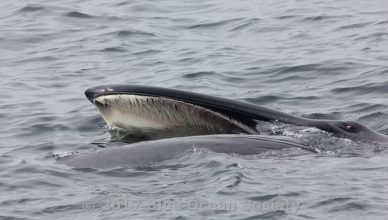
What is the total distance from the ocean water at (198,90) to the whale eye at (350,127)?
0.78ft

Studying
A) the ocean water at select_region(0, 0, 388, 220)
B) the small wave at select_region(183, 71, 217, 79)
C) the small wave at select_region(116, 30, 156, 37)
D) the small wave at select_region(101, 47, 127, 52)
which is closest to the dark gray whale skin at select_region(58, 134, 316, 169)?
the ocean water at select_region(0, 0, 388, 220)

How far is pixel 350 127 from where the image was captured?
11922 millimetres

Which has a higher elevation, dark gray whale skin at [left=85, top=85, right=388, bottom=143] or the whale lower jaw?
dark gray whale skin at [left=85, top=85, right=388, bottom=143]

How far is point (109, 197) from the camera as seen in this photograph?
9641 millimetres

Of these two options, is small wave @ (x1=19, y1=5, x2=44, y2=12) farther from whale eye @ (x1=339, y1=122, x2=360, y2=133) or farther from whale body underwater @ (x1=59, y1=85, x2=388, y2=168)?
whale eye @ (x1=339, y1=122, x2=360, y2=133)

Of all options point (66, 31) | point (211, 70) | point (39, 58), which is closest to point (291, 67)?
point (211, 70)

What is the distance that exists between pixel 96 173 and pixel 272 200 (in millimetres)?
2284

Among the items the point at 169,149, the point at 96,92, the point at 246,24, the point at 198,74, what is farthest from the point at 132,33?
the point at 169,149

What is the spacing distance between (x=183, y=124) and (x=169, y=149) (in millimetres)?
1415

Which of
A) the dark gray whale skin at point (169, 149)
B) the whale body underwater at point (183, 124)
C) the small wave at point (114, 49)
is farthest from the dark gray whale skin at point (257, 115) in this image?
the small wave at point (114, 49)

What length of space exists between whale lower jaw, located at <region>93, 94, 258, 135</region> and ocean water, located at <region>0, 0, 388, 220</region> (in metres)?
0.42

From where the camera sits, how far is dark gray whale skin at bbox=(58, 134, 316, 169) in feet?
35.5

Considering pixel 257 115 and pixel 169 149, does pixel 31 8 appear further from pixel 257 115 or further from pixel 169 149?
pixel 169 149

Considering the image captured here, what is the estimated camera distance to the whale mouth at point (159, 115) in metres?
12.1
